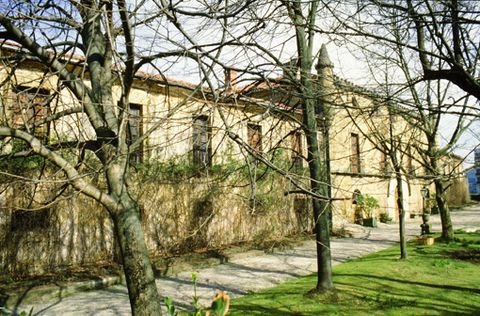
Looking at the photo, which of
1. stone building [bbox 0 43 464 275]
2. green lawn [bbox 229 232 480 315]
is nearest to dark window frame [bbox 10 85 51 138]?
stone building [bbox 0 43 464 275]

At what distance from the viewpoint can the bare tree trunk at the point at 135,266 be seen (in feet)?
14.0

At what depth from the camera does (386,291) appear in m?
7.62

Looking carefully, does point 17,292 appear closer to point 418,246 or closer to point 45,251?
point 45,251

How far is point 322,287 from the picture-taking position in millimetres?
7254

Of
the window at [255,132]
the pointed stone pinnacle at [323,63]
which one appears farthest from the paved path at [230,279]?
the pointed stone pinnacle at [323,63]

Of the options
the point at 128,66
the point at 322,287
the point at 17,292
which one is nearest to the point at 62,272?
the point at 17,292

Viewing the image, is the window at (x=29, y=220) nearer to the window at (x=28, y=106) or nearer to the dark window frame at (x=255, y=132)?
the window at (x=28, y=106)

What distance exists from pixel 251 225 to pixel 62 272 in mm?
7395

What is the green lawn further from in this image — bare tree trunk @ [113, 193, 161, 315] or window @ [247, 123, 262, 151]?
window @ [247, 123, 262, 151]

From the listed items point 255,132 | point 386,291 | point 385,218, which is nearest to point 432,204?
point 385,218

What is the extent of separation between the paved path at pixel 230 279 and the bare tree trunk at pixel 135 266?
2896 mm

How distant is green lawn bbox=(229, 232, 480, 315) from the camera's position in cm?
648

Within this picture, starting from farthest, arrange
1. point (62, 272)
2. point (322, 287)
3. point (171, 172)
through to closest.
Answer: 1. point (171, 172)
2. point (62, 272)
3. point (322, 287)

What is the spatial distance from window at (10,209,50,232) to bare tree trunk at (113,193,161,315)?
6215 mm
